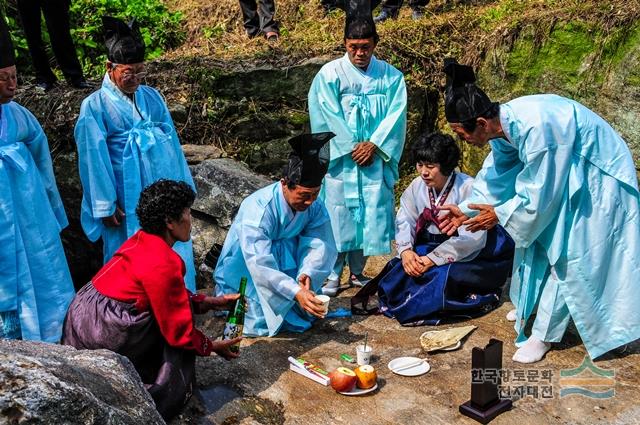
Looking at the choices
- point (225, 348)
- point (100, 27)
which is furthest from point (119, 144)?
point (100, 27)

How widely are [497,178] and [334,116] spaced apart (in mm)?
1634

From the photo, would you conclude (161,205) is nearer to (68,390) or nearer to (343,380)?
(343,380)

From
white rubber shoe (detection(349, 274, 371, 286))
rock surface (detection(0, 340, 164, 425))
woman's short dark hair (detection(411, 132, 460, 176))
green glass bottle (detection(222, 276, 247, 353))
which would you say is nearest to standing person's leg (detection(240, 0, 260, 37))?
white rubber shoe (detection(349, 274, 371, 286))

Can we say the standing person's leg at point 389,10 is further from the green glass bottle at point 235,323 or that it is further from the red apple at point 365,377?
the red apple at point 365,377

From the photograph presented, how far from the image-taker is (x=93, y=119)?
5215mm

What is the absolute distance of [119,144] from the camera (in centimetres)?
539

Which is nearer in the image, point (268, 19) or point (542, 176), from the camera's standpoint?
point (542, 176)

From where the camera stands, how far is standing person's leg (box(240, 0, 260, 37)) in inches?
366

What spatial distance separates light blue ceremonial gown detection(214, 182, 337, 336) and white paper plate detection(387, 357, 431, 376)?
790 millimetres

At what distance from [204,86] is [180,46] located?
7.00 ft

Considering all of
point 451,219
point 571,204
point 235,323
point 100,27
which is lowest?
point 235,323

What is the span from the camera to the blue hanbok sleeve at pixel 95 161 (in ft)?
17.1

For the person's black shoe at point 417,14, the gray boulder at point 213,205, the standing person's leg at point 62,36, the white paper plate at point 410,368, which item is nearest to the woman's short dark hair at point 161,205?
the white paper plate at point 410,368

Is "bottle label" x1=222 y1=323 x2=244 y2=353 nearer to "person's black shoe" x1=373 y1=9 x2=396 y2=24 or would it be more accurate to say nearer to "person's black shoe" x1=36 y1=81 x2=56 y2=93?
"person's black shoe" x1=36 y1=81 x2=56 y2=93
